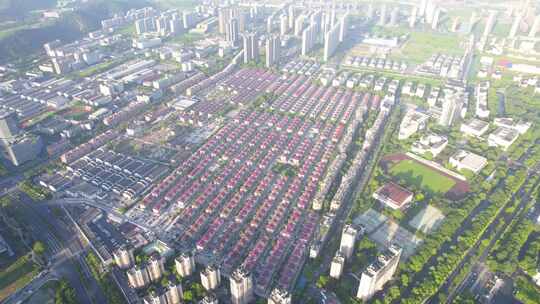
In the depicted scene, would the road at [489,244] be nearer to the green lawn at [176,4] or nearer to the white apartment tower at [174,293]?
the white apartment tower at [174,293]

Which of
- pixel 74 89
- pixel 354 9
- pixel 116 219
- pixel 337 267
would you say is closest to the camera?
pixel 337 267

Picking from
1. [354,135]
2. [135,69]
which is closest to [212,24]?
[135,69]

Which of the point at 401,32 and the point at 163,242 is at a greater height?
the point at 401,32

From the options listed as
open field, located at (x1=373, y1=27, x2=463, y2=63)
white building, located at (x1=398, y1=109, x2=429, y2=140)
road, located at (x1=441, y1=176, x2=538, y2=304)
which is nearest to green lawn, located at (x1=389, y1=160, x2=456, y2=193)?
white building, located at (x1=398, y1=109, x2=429, y2=140)

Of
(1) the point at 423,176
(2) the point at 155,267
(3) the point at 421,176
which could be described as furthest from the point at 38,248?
(1) the point at 423,176

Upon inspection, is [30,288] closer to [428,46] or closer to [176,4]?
[428,46]

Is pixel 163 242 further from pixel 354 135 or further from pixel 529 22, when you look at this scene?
pixel 529 22

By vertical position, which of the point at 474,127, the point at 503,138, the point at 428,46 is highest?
the point at 428,46
